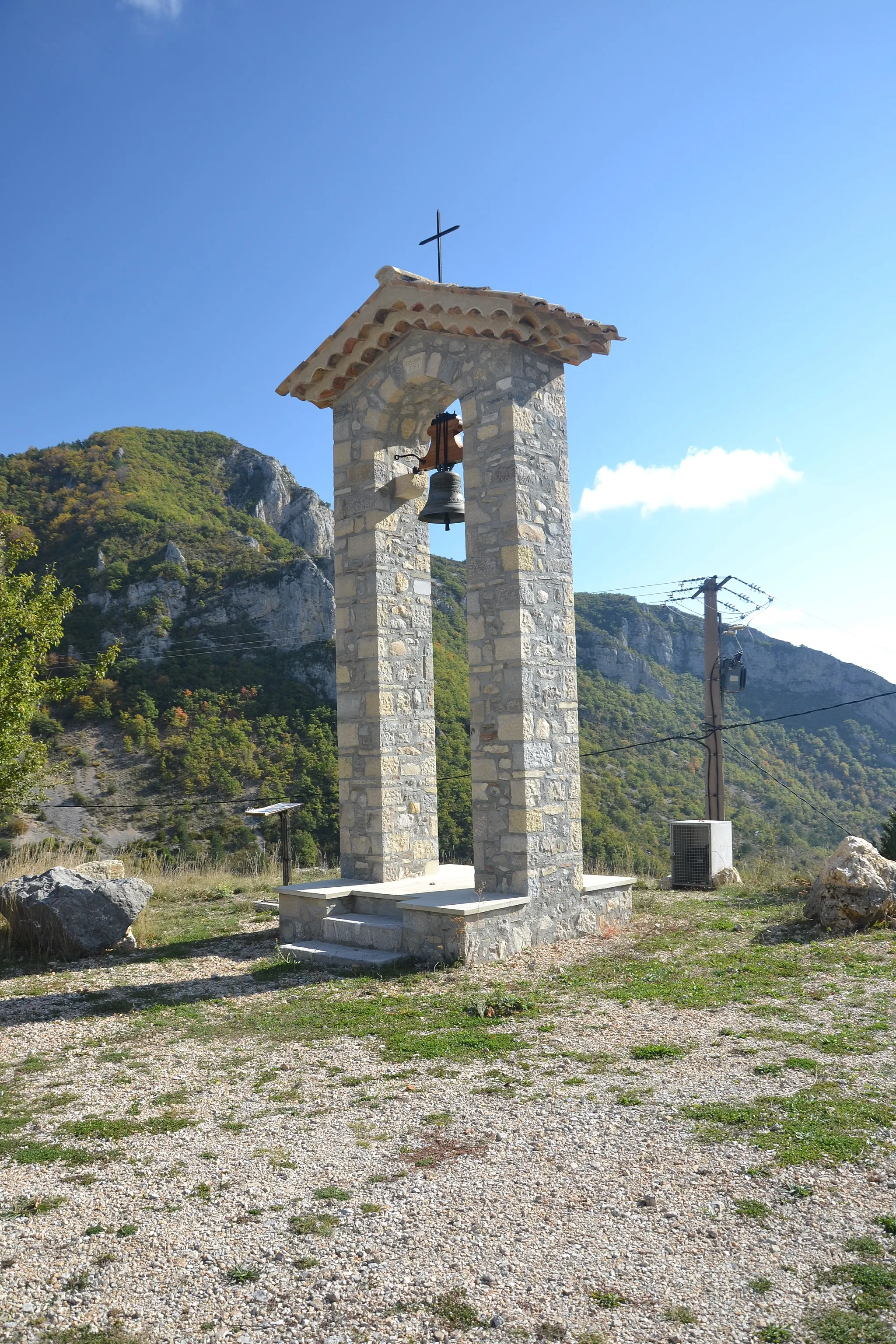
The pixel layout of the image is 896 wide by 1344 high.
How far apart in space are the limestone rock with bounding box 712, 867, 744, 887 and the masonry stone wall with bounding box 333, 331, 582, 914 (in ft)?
12.4

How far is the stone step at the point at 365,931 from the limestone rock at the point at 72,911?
187 cm

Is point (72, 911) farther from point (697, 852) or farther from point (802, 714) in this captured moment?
point (802, 714)

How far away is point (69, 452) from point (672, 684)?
2938 centimetres

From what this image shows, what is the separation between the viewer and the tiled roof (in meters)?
7.61

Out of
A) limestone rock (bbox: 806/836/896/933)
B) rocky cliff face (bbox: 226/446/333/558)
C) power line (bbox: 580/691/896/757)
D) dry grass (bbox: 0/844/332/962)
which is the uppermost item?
rocky cliff face (bbox: 226/446/333/558)

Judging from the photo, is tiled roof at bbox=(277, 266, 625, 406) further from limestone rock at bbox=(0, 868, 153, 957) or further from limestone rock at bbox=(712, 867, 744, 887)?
limestone rock at bbox=(712, 867, 744, 887)

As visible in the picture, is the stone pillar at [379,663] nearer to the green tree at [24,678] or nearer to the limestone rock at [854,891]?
the green tree at [24,678]

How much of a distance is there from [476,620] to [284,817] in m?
4.39

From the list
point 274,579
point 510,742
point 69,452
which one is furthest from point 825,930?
point 69,452

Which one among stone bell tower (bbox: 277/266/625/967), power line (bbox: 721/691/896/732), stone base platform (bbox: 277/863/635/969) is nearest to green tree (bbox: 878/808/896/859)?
power line (bbox: 721/691/896/732)

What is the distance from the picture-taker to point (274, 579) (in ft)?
112

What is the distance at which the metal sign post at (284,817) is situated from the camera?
10.0 meters

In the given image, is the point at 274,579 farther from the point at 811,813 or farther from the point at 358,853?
the point at 358,853

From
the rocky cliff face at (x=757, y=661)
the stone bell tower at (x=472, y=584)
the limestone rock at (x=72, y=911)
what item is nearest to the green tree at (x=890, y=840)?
the stone bell tower at (x=472, y=584)
